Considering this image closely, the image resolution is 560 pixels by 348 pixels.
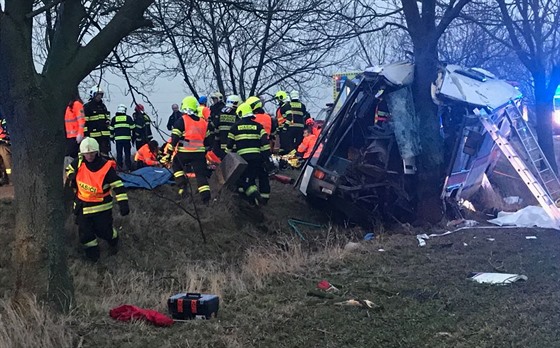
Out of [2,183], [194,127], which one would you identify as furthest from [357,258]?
[2,183]

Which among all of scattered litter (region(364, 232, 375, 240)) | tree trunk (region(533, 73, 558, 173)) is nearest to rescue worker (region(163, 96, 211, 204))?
scattered litter (region(364, 232, 375, 240))

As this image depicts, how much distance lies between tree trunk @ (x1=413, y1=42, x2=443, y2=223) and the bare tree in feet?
18.4

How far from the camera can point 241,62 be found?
18969 millimetres

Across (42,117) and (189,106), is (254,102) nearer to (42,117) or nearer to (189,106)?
(189,106)

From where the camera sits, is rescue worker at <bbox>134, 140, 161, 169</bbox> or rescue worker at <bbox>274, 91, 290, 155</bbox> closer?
rescue worker at <bbox>134, 140, 161, 169</bbox>

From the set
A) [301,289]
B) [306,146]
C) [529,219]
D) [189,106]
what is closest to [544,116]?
[529,219]

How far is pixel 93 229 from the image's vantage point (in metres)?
8.22

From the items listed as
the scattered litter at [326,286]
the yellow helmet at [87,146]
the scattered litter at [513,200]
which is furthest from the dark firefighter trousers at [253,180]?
the scattered litter at [326,286]

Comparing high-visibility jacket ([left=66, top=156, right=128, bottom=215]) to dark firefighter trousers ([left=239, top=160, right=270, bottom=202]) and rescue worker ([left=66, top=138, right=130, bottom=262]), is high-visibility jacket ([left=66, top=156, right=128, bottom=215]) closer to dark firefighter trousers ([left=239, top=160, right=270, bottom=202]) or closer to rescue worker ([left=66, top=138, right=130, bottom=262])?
rescue worker ([left=66, top=138, right=130, bottom=262])

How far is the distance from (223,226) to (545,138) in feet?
24.1

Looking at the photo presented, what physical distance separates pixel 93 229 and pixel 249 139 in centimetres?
328

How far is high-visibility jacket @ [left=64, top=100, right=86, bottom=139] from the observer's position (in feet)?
32.3

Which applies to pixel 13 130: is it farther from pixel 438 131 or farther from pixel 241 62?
pixel 241 62

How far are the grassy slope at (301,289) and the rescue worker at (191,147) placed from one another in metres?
0.46
